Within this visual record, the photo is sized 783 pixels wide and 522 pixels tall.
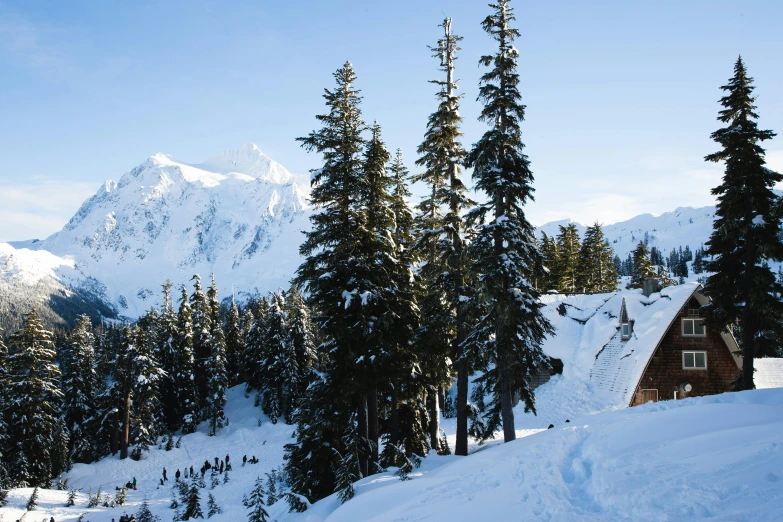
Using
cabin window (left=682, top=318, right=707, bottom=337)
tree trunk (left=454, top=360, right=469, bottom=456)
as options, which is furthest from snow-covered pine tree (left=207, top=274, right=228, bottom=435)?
cabin window (left=682, top=318, right=707, bottom=337)

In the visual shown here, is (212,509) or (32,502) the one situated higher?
(212,509)

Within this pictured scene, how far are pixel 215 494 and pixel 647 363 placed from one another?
3118 cm

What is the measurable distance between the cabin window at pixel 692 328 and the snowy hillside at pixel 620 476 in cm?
1946

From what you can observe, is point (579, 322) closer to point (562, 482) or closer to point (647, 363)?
point (647, 363)

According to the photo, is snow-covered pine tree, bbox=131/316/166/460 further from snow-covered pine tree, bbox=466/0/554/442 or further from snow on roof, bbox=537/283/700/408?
snow-covered pine tree, bbox=466/0/554/442

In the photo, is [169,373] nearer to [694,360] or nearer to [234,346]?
[234,346]

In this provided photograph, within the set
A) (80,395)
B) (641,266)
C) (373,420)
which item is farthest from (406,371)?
(641,266)

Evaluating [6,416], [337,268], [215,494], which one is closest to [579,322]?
[337,268]

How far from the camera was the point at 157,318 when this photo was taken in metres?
57.3

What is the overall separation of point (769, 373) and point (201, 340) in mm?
54432

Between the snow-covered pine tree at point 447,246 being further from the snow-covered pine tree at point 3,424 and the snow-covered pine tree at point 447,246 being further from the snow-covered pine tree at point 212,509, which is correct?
the snow-covered pine tree at point 3,424

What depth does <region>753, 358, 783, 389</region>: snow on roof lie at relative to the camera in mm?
30231

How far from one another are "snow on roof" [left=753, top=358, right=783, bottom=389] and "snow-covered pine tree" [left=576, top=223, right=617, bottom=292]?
25.7 metres

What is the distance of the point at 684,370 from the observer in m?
29.7
